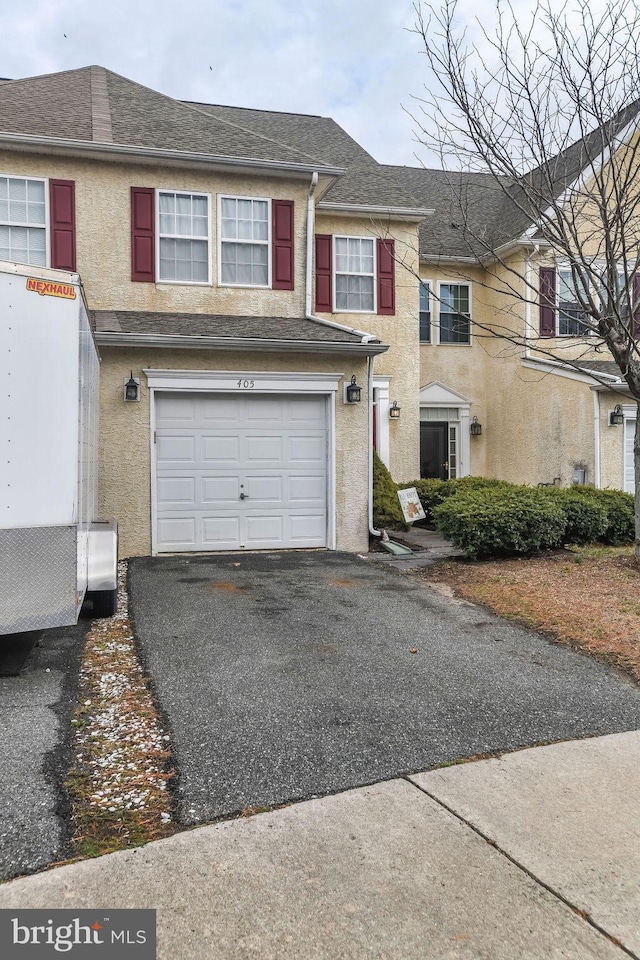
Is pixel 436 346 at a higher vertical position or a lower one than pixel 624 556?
higher

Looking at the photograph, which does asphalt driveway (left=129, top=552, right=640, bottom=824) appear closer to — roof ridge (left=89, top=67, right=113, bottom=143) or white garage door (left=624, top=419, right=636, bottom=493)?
roof ridge (left=89, top=67, right=113, bottom=143)

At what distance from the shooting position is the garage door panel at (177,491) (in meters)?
10.7

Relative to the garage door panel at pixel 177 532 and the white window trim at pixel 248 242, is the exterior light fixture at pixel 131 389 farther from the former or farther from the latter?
the white window trim at pixel 248 242

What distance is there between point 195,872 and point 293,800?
69cm

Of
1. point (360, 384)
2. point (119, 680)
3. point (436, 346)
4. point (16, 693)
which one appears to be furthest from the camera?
point (436, 346)

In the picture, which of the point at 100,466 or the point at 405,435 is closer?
the point at 100,466

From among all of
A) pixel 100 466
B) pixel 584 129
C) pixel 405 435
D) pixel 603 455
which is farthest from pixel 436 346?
pixel 100 466

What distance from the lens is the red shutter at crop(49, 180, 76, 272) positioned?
37.7 ft

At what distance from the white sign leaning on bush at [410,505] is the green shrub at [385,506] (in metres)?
0.10

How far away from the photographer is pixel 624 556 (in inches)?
388

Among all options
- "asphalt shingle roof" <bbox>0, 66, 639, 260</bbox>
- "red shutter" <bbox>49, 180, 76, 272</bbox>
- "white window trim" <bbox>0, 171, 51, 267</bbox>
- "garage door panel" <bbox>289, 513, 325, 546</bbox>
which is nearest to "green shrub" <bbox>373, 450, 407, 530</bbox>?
"garage door panel" <bbox>289, 513, 325, 546</bbox>

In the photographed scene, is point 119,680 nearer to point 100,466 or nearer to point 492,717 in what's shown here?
point 492,717

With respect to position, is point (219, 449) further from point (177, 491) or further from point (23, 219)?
point (23, 219)

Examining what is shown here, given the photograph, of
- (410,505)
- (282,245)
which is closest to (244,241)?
(282,245)
